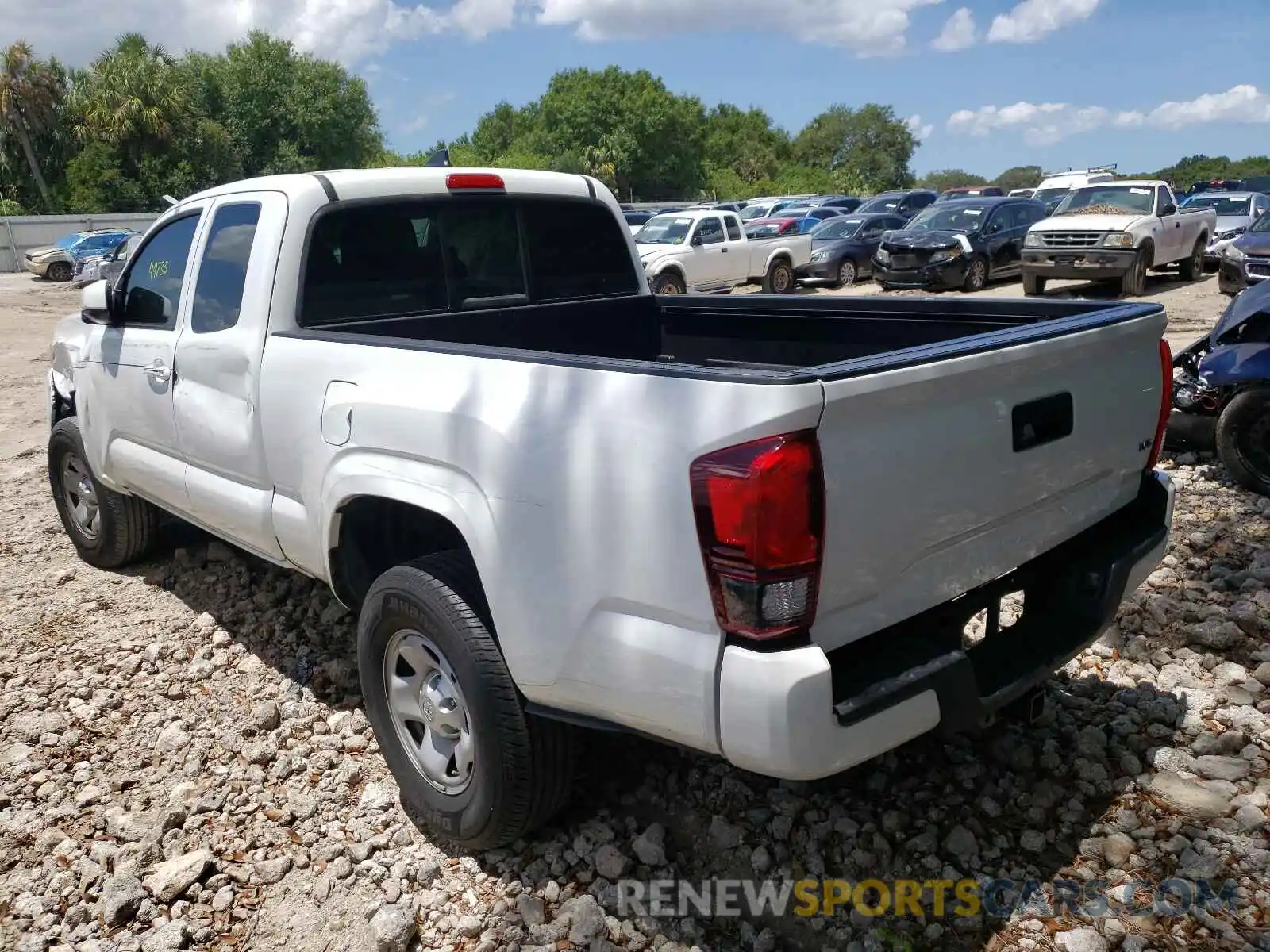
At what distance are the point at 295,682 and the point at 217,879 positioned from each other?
118cm

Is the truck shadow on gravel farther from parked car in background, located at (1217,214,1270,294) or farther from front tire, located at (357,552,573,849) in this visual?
parked car in background, located at (1217,214,1270,294)

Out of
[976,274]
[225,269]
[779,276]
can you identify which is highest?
[225,269]

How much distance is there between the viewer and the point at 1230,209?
71.7 feet

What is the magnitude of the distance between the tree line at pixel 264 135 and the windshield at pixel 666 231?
2506 cm

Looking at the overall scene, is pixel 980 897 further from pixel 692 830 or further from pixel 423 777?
pixel 423 777

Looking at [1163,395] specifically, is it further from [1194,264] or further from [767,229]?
[767,229]

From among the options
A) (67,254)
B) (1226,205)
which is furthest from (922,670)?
(67,254)

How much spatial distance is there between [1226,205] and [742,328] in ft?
73.7

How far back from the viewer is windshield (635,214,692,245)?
17.4 metres

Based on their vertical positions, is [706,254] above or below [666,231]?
below

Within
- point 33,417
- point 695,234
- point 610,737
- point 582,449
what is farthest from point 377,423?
point 695,234

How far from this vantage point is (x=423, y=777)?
3020 millimetres

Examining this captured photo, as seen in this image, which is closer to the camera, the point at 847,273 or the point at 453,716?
the point at 453,716

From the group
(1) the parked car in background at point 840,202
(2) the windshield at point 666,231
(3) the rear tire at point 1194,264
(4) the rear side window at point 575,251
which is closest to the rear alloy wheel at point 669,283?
(2) the windshield at point 666,231
